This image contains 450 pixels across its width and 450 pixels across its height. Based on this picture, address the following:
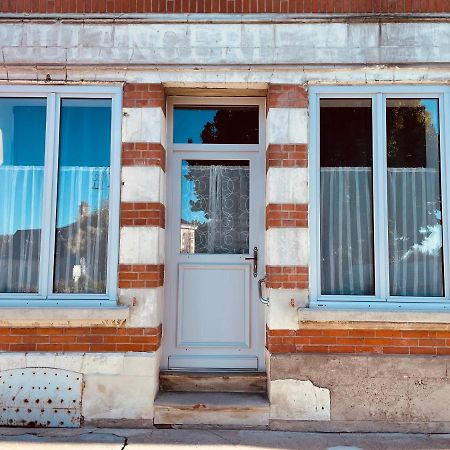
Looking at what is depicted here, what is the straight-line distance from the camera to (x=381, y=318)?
14.2 feet

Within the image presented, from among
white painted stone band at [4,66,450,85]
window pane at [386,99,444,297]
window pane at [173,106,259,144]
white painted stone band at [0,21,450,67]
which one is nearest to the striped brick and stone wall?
white painted stone band at [4,66,450,85]

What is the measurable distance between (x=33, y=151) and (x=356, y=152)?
3.25 meters

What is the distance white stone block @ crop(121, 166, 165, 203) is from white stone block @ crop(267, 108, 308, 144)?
118cm

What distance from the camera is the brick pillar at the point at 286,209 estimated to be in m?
4.44

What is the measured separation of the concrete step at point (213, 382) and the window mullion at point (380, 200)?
4.84 feet

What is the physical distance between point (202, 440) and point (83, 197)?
2.55m

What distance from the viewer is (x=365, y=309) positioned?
4.38 m

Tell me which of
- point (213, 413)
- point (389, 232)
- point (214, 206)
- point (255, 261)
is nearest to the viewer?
point (213, 413)

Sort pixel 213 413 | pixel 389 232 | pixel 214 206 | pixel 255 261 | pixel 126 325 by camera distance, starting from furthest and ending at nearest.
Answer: pixel 214 206, pixel 255 261, pixel 389 232, pixel 126 325, pixel 213 413

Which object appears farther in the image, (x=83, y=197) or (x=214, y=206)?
(x=214, y=206)

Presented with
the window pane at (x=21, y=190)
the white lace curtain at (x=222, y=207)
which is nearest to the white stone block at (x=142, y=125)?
the white lace curtain at (x=222, y=207)

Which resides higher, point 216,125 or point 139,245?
point 216,125

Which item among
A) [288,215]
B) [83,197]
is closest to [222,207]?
[288,215]

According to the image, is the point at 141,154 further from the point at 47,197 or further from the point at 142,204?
the point at 47,197
